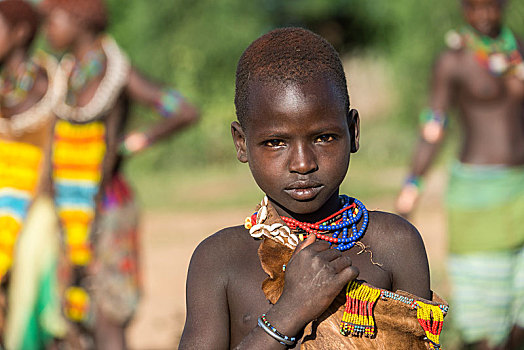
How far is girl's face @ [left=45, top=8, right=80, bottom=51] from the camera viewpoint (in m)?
5.49

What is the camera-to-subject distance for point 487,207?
17.5 ft

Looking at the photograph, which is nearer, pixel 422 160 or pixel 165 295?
pixel 422 160

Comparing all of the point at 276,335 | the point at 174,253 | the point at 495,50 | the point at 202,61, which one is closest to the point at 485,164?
the point at 495,50

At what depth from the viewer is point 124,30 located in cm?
1673

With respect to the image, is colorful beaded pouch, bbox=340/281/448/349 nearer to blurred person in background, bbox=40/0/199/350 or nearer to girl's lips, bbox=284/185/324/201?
girl's lips, bbox=284/185/324/201

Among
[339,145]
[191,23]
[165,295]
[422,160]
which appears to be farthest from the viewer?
[191,23]

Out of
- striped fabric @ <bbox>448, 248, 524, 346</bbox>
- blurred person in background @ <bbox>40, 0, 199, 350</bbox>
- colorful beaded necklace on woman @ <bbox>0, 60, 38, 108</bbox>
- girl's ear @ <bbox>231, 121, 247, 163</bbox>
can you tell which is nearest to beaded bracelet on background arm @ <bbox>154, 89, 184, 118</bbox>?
blurred person in background @ <bbox>40, 0, 199, 350</bbox>

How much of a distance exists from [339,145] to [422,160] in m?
3.20

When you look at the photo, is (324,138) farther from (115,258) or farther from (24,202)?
(24,202)

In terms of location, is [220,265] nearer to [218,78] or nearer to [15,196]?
[15,196]

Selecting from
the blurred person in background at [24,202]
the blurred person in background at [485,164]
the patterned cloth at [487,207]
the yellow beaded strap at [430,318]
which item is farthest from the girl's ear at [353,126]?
the blurred person in background at [24,202]

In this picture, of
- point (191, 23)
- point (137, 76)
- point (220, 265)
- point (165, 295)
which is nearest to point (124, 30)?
point (191, 23)

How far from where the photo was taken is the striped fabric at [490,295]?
523 cm

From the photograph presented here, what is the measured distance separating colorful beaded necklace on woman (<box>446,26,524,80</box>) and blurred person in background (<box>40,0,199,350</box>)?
6.42 feet
